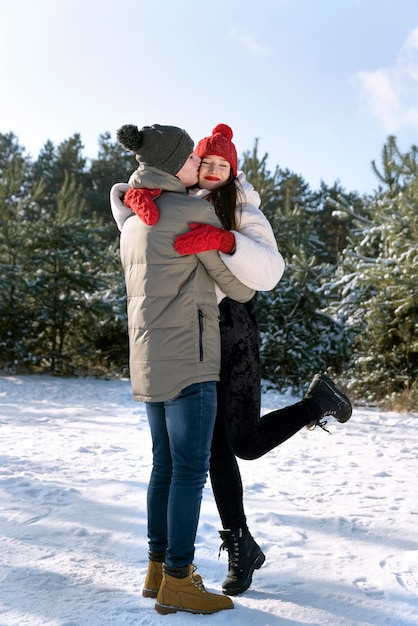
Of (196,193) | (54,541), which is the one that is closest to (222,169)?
(196,193)

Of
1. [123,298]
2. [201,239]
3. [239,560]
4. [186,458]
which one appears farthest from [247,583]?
[123,298]

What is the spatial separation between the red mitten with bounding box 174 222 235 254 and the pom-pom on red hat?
482 millimetres

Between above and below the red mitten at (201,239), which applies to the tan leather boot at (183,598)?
below

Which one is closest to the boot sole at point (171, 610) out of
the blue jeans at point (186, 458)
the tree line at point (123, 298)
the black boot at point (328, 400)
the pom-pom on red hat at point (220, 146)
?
the blue jeans at point (186, 458)

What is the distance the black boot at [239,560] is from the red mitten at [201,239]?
1.20 metres

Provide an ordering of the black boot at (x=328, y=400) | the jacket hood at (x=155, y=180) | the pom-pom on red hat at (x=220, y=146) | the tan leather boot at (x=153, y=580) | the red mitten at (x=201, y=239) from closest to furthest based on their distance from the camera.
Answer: the red mitten at (x=201, y=239) < the jacket hood at (x=155, y=180) < the tan leather boot at (x=153, y=580) < the pom-pom on red hat at (x=220, y=146) < the black boot at (x=328, y=400)

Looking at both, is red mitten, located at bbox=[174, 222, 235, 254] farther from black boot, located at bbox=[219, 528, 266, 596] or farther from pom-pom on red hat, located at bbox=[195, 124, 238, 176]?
black boot, located at bbox=[219, 528, 266, 596]

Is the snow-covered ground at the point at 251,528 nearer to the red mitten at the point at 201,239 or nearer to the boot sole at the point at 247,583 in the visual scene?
the boot sole at the point at 247,583

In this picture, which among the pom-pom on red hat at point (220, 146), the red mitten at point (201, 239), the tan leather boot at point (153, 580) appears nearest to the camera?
the red mitten at point (201, 239)

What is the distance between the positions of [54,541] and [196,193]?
1885 mm

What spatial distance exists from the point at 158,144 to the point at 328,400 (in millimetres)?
1333

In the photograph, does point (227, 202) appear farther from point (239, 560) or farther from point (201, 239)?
point (239, 560)

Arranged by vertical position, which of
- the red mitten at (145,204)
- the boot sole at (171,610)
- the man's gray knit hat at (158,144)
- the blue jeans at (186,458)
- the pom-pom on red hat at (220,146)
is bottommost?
the boot sole at (171,610)

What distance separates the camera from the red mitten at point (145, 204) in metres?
2.23
